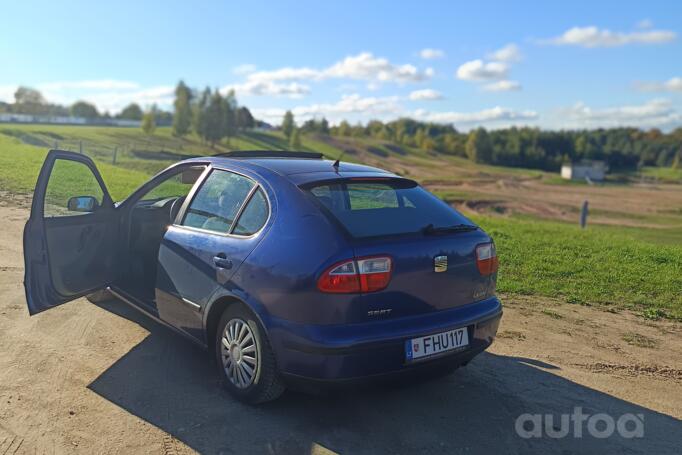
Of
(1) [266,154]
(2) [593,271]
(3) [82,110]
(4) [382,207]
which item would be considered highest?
(3) [82,110]

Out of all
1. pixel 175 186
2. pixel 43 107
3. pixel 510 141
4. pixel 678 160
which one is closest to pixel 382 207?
pixel 175 186

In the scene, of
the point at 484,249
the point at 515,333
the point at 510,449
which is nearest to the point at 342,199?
the point at 484,249

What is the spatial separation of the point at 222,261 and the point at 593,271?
20.1 feet

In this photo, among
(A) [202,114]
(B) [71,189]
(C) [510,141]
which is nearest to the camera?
(B) [71,189]

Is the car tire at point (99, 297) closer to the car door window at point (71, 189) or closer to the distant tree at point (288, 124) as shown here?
the car door window at point (71, 189)

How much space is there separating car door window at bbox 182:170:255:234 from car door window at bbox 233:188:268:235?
0.10 metres

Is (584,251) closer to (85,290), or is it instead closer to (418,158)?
(85,290)

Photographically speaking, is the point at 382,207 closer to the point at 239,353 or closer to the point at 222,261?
the point at 222,261

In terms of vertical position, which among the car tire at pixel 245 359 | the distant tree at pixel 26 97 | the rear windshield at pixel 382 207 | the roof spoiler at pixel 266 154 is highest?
the distant tree at pixel 26 97

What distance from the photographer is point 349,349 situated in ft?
10.7

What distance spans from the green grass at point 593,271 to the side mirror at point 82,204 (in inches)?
189

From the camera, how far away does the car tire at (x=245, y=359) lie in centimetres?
360

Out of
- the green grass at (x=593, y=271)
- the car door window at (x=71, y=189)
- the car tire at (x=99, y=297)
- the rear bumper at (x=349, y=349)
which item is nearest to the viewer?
the rear bumper at (x=349, y=349)

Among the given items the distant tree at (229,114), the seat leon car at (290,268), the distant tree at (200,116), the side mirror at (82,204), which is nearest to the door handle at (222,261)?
the seat leon car at (290,268)
